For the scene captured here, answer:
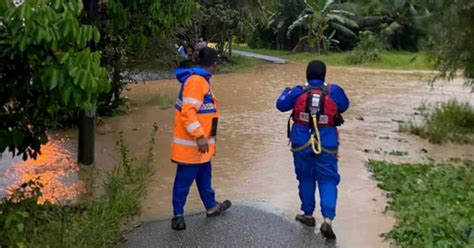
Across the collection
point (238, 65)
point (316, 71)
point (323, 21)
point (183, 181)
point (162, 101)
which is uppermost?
point (323, 21)

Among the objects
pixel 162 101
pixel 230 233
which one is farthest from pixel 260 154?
pixel 162 101

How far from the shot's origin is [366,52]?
118ft

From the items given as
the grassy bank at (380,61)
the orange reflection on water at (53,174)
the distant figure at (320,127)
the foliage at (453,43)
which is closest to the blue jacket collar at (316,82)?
the distant figure at (320,127)

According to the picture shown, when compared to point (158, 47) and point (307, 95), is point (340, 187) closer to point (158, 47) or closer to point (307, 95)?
point (307, 95)

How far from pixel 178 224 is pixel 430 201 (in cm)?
291

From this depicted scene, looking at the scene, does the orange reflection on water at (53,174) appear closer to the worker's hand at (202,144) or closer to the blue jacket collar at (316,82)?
the worker's hand at (202,144)

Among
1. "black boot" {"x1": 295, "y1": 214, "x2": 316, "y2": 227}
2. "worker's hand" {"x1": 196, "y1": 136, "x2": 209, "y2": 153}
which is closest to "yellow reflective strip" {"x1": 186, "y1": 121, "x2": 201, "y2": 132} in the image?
"worker's hand" {"x1": 196, "y1": 136, "x2": 209, "y2": 153}

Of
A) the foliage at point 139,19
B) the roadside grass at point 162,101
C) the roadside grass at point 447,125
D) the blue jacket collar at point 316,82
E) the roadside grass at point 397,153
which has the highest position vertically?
the foliage at point 139,19

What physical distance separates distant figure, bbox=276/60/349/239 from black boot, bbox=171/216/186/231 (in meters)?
1.23

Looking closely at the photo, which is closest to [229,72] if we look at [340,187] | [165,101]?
[165,101]

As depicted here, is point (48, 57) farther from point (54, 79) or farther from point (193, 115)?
point (193, 115)

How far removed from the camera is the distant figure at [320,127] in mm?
5367

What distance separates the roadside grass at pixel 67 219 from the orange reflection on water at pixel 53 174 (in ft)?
3.38

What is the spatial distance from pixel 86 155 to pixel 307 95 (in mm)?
3976
